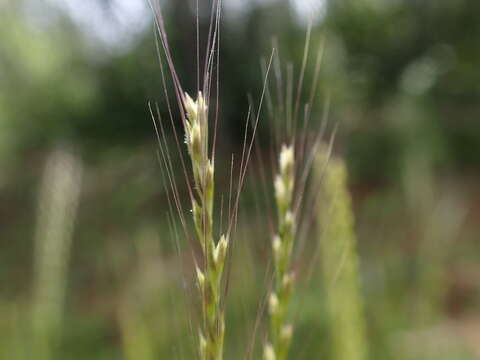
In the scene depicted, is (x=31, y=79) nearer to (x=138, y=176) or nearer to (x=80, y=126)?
(x=80, y=126)

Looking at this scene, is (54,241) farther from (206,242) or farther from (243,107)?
(243,107)

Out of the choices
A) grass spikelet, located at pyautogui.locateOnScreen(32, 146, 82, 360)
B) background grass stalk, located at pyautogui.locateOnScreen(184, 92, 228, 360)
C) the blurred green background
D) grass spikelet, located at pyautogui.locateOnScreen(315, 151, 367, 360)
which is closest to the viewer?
background grass stalk, located at pyautogui.locateOnScreen(184, 92, 228, 360)

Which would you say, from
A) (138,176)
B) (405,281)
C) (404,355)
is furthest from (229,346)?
(138,176)

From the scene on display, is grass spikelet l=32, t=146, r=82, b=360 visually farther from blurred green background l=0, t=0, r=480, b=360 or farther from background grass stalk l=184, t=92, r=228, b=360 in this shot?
blurred green background l=0, t=0, r=480, b=360

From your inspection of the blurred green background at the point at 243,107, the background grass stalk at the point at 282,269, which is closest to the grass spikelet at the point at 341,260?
the background grass stalk at the point at 282,269

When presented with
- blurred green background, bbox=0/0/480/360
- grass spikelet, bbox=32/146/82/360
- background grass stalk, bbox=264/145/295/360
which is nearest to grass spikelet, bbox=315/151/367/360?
background grass stalk, bbox=264/145/295/360

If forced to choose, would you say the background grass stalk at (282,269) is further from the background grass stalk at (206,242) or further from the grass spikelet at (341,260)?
the grass spikelet at (341,260)

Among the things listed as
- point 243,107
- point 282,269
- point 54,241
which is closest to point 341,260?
point 282,269
